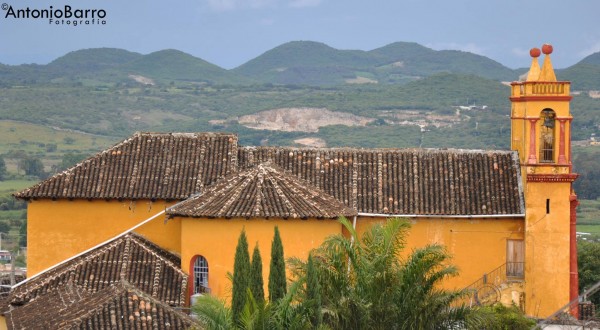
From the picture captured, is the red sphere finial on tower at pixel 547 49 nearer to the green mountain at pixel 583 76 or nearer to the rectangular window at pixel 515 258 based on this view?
the rectangular window at pixel 515 258

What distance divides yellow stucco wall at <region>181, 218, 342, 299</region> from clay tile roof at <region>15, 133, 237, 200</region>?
3325mm

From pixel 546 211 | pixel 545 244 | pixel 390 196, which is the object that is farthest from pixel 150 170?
pixel 545 244

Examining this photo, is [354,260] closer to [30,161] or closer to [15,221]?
[15,221]

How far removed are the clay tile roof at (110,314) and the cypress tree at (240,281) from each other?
280 centimetres

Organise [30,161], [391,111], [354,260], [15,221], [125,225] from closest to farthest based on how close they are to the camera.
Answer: [354,260], [125,225], [15,221], [30,161], [391,111]

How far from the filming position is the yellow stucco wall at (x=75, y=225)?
146 feet

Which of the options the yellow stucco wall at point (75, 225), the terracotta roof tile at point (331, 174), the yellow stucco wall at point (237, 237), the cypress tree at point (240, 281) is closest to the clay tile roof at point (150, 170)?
the terracotta roof tile at point (331, 174)

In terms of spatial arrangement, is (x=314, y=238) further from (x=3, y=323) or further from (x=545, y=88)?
(x=3, y=323)

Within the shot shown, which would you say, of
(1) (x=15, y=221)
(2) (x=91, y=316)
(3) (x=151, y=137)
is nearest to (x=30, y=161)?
(1) (x=15, y=221)

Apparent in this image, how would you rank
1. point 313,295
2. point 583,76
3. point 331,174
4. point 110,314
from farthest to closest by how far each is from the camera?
1. point 583,76
2. point 331,174
3. point 110,314
4. point 313,295

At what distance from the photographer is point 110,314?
116 ft

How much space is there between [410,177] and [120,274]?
31.9ft

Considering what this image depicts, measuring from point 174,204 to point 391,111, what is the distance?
412ft

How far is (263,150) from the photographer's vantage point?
151ft
